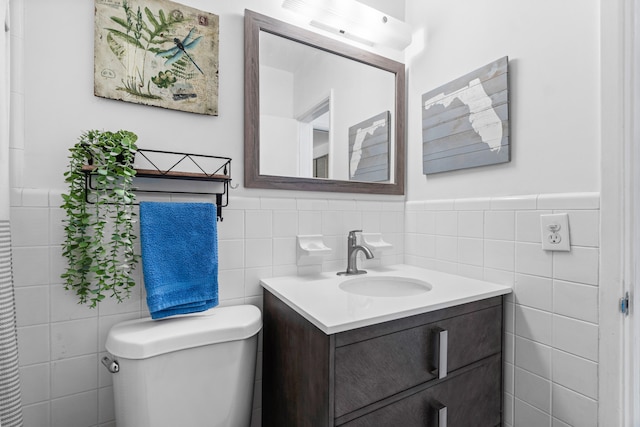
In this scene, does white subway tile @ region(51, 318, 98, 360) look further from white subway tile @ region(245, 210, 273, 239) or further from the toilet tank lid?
white subway tile @ region(245, 210, 273, 239)

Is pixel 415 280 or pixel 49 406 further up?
pixel 415 280

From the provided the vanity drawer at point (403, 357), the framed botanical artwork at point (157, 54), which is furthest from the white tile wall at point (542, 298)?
the framed botanical artwork at point (157, 54)

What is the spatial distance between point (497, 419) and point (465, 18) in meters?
1.53

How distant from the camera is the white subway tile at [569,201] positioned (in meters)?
0.86

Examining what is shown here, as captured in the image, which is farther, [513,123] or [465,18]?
[465,18]

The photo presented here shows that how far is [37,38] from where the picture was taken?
83 cm

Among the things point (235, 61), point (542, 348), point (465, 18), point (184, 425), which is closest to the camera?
point (184, 425)

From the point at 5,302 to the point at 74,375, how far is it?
13.8 inches

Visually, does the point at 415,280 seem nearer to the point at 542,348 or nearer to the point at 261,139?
the point at 542,348

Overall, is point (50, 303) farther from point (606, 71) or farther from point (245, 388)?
point (606, 71)

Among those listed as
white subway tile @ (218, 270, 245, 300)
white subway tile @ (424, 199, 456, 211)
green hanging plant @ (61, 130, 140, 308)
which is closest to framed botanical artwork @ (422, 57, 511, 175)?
white subway tile @ (424, 199, 456, 211)

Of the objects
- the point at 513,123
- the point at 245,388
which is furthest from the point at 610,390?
the point at 245,388

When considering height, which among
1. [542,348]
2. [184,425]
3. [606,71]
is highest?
[606,71]

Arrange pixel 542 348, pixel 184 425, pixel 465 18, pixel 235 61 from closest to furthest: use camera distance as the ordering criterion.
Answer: pixel 184 425, pixel 542 348, pixel 235 61, pixel 465 18
